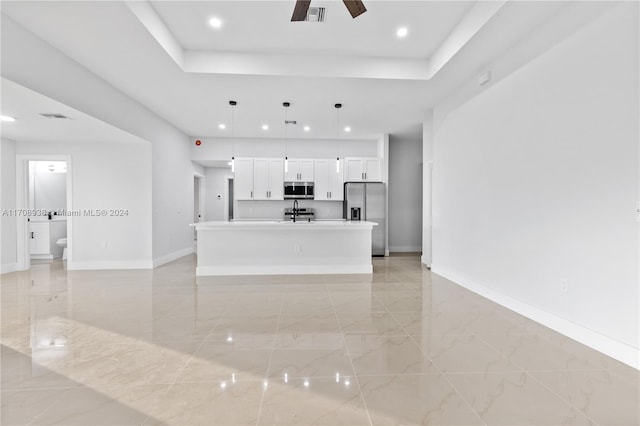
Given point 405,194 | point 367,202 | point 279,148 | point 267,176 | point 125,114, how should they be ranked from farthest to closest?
point 405,194 → point 279,148 → point 267,176 → point 367,202 → point 125,114

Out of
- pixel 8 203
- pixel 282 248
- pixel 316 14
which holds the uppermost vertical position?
pixel 316 14

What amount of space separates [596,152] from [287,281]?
4.00 m

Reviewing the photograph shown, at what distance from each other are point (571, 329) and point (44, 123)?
716 centimetres

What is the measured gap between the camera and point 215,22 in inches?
133

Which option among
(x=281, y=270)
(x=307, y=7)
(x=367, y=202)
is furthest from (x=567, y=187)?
(x=367, y=202)

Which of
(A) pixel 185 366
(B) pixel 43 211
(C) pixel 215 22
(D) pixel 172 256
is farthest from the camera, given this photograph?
(B) pixel 43 211

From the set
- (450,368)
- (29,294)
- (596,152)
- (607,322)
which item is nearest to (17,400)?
(450,368)

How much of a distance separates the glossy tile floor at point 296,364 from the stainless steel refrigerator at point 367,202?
12.2ft

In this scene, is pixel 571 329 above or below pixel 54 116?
below

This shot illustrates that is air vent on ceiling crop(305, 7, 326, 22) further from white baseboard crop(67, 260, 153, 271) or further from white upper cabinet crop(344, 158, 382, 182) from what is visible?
white baseboard crop(67, 260, 153, 271)

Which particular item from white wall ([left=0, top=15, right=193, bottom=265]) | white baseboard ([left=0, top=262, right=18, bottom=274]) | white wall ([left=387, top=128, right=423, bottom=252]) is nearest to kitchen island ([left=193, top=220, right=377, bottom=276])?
white wall ([left=0, top=15, right=193, bottom=265])

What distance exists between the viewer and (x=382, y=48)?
395 centimetres

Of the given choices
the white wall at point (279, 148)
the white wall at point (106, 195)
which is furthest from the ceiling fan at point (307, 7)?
the white wall at point (279, 148)

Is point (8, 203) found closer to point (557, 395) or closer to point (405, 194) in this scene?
point (557, 395)
